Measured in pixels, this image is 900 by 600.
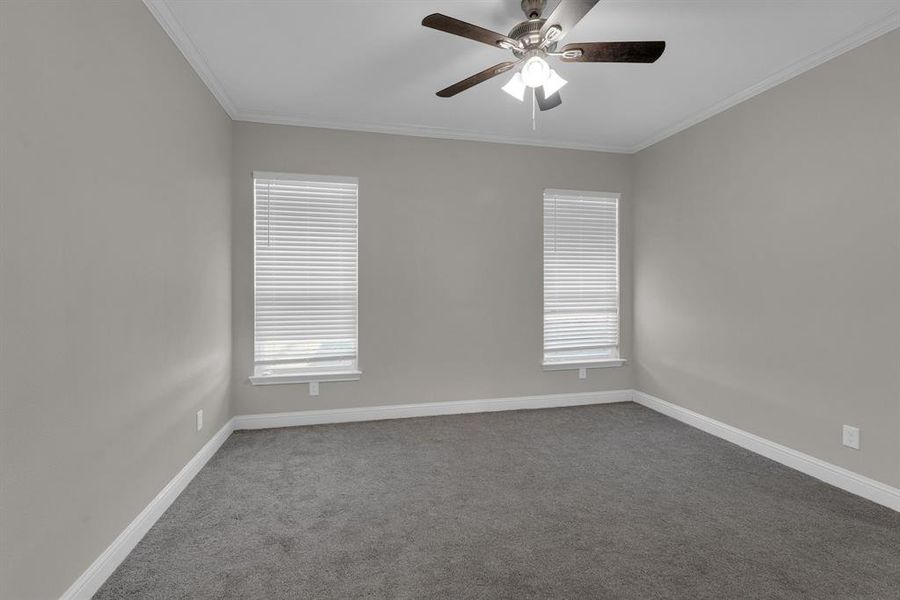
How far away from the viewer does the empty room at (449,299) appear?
1.73 m

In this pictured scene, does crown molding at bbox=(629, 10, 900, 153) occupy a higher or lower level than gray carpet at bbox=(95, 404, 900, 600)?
higher

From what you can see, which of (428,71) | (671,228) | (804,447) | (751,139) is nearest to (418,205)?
(428,71)

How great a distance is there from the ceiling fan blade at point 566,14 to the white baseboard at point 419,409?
3165mm

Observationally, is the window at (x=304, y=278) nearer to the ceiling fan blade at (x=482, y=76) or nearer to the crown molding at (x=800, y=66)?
the ceiling fan blade at (x=482, y=76)

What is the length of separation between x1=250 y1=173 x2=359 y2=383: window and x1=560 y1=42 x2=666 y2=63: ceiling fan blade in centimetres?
235

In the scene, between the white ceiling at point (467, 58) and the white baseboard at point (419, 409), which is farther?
the white baseboard at point (419, 409)

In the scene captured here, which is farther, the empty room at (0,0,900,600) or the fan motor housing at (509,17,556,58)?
the fan motor housing at (509,17,556,58)

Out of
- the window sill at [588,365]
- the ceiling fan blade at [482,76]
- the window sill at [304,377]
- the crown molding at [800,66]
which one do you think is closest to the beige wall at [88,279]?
the window sill at [304,377]

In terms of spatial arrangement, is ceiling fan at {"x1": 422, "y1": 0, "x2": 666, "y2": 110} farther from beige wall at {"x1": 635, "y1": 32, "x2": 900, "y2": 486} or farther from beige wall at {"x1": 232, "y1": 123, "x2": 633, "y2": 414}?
beige wall at {"x1": 232, "y1": 123, "x2": 633, "y2": 414}

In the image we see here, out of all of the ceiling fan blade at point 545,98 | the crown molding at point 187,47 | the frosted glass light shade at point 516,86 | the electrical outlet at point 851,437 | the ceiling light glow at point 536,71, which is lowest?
the electrical outlet at point 851,437

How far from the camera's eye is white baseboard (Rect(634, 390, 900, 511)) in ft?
8.21

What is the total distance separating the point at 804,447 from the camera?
2949 millimetres

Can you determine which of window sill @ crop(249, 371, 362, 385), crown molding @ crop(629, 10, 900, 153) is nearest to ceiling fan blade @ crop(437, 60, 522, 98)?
crown molding @ crop(629, 10, 900, 153)

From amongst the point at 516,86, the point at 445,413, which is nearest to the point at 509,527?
the point at 445,413
